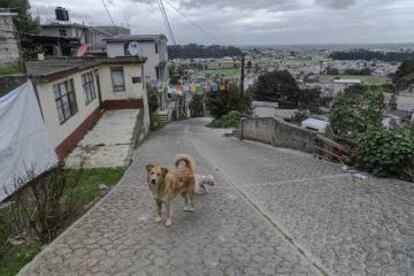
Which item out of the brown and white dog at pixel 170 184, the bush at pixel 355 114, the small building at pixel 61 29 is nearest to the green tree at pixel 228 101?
the bush at pixel 355 114

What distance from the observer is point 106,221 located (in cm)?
591

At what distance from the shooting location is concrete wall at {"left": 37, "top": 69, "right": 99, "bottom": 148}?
9.22 meters

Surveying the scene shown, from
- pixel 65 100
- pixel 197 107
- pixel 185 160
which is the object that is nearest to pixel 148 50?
pixel 197 107

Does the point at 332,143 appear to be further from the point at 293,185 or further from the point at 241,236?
the point at 241,236

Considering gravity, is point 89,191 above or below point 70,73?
below

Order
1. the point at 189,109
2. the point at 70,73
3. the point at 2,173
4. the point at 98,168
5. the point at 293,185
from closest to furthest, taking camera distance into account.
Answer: the point at 2,173 < the point at 293,185 < the point at 98,168 < the point at 70,73 < the point at 189,109

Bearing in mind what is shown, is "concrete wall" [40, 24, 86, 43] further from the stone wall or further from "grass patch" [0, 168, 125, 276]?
"grass patch" [0, 168, 125, 276]

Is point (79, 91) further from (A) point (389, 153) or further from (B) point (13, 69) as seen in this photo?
(A) point (389, 153)

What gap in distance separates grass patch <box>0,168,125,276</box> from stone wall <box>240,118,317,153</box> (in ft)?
22.2

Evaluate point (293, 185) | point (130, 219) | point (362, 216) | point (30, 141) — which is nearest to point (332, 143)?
point (293, 185)

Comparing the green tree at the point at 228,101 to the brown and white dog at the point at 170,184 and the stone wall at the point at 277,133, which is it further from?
the brown and white dog at the point at 170,184

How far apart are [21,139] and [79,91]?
6360mm

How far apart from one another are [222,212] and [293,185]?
2502mm

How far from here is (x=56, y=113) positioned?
33.4 feet
